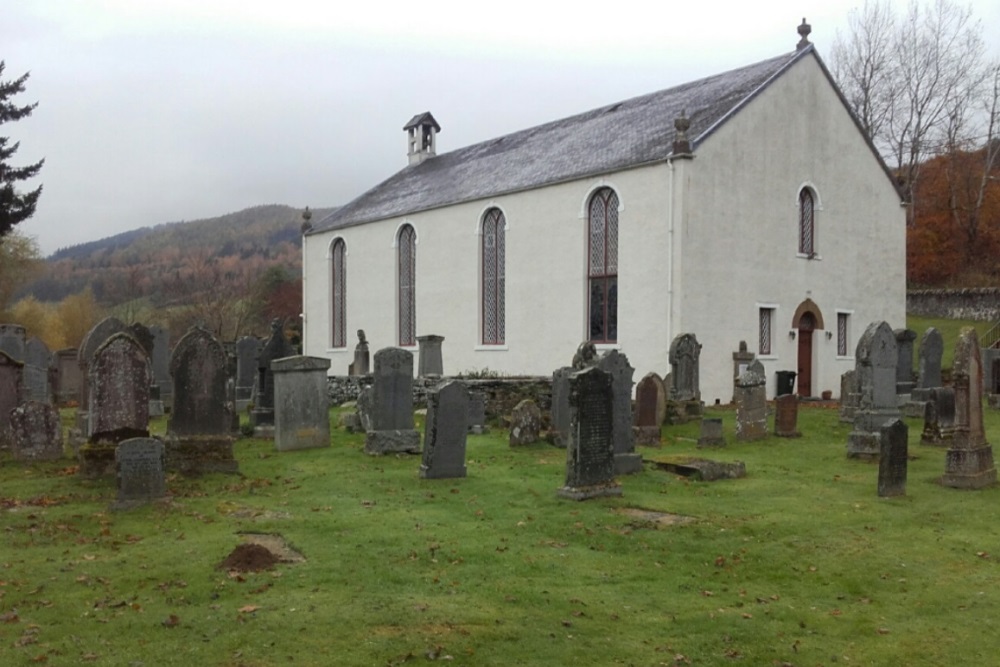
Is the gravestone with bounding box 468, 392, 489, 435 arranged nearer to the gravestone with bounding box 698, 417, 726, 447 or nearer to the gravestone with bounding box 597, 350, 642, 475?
the gravestone with bounding box 698, 417, 726, 447

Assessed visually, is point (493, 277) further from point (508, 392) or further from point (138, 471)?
point (138, 471)

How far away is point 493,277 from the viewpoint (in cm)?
2967

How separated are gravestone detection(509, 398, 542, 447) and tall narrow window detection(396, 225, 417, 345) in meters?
18.1

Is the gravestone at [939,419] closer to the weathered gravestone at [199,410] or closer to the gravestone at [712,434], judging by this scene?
the gravestone at [712,434]

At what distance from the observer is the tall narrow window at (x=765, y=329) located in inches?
990

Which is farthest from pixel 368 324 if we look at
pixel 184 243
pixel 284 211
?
pixel 284 211

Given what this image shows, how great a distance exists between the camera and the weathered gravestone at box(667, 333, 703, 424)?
1912 cm

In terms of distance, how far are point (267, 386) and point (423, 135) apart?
26.8 metres

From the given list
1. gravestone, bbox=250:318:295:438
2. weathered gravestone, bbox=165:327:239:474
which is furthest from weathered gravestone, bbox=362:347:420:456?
gravestone, bbox=250:318:295:438

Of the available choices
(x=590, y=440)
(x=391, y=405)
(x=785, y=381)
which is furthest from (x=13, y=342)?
(x=785, y=381)

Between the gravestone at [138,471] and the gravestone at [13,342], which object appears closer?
the gravestone at [138,471]

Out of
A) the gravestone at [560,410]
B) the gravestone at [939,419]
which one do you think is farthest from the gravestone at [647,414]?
the gravestone at [939,419]

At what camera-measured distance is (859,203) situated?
2830cm

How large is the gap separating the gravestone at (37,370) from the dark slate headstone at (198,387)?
10171mm
